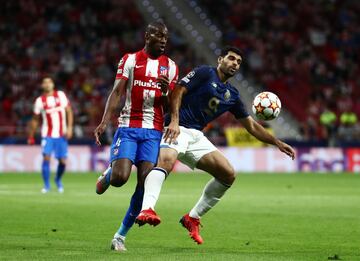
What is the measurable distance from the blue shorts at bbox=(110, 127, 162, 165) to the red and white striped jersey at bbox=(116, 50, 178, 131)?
0.23ft

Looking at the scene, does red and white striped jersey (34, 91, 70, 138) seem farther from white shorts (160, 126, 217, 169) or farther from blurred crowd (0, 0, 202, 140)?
white shorts (160, 126, 217, 169)

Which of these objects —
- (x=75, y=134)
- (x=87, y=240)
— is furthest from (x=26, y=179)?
(x=87, y=240)

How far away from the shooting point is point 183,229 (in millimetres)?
11438

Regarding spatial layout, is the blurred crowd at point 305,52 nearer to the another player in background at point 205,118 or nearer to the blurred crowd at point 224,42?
the blurred crowd at point 224,42

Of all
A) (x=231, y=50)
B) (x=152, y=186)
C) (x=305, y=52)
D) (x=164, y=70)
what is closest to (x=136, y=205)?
(x=152, y=186)

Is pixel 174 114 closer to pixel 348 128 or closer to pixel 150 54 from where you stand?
pixel 150 54

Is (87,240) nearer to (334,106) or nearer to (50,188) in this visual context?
(50,188)

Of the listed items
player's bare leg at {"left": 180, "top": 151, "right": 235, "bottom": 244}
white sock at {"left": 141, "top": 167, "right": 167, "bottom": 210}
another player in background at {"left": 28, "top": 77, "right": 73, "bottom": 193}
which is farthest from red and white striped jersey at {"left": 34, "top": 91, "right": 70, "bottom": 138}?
white sock at {"left": 141, "top": 167, "right": 167, "bottom": 210}

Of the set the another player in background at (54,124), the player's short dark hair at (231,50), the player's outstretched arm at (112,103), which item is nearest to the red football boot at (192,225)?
the player's outstretched arm at (112,103)

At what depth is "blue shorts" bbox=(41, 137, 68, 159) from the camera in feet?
62.1

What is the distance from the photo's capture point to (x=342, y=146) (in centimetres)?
2977

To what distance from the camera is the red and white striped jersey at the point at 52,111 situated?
62.3 ft

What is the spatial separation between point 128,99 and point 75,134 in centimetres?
1947

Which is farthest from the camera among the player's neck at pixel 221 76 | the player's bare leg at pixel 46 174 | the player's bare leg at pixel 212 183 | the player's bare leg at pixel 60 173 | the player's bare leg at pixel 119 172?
the player's bare leg at pixel 60 173
